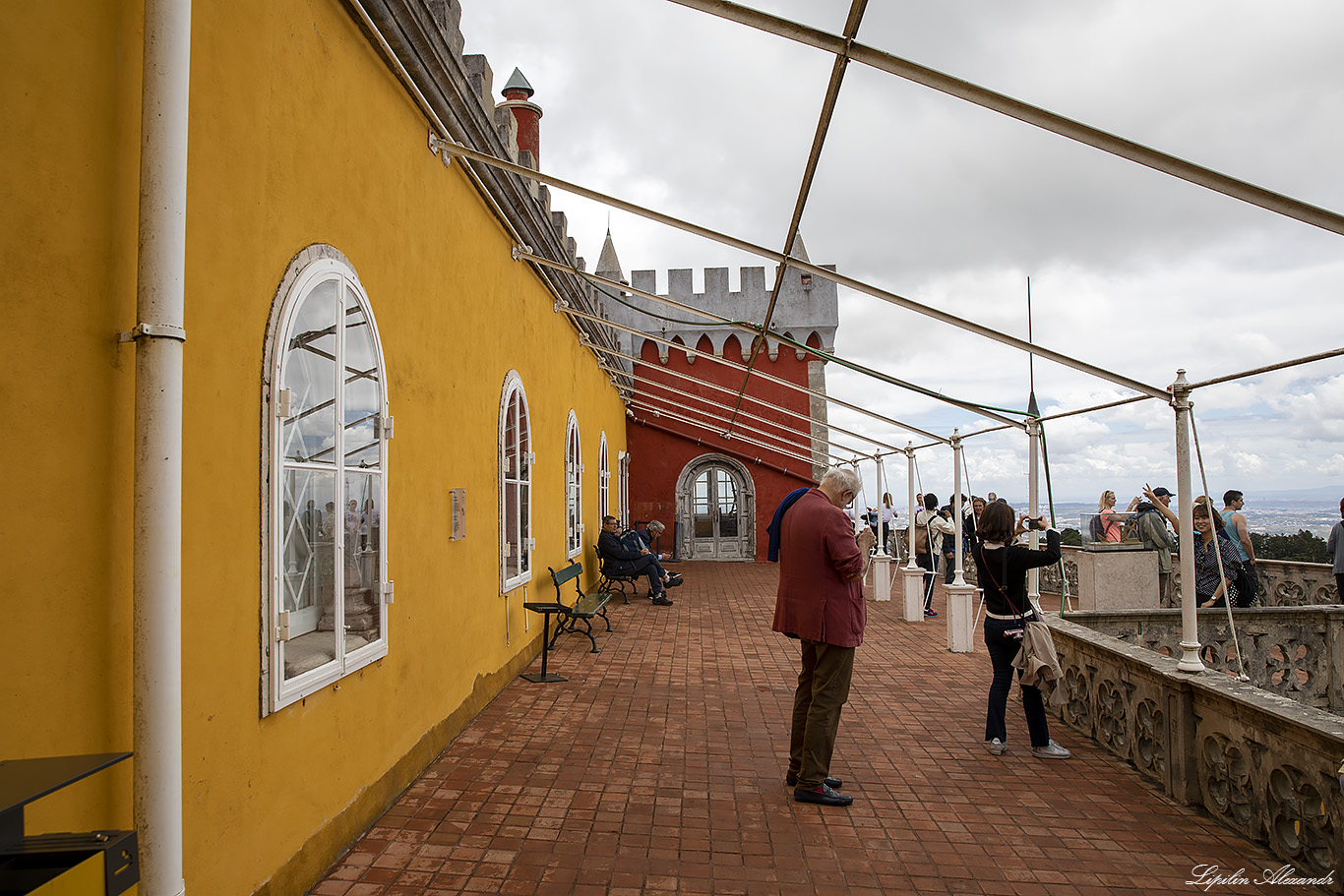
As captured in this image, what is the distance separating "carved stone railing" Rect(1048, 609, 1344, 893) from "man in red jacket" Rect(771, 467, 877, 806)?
5.56 ft

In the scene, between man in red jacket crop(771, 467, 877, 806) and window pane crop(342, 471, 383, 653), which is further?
man in red jacket crop(771, 467, 877, 806)

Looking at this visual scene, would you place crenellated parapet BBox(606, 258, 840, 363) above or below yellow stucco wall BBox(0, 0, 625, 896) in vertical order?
above

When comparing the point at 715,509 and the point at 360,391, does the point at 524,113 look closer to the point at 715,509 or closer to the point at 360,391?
the point at 360,391

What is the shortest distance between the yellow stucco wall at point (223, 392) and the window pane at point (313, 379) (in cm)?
26

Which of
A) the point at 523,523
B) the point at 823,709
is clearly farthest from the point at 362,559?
the point at 523,523

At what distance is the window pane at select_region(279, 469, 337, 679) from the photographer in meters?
3.09

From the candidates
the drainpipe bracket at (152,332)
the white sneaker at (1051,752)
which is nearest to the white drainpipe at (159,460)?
the drainpipe bracket at (152,332)

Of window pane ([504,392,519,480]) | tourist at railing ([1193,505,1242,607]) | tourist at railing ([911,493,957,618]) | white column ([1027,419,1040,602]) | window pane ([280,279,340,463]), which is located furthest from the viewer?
tourist at railing ([911,493,957,618])

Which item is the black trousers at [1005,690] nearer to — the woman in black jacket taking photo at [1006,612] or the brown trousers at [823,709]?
the woman in black jacket taking photo at [1006,612]

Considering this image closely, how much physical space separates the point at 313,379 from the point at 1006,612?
13.2 feet

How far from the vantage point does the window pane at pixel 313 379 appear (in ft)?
10.3

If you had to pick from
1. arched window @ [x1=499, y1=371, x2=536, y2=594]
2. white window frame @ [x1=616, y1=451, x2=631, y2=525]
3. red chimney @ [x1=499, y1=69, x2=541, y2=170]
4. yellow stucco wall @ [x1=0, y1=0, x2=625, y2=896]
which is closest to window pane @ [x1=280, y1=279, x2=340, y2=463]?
yellow stucco wall @ [x1=0, y1=0, x2=625, y2=896]

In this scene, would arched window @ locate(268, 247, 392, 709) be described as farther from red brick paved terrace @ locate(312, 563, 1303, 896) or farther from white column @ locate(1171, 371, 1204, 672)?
white column @ locate(1171, 371, 1204, 672)

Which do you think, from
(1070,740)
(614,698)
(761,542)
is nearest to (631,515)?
(761,542)
